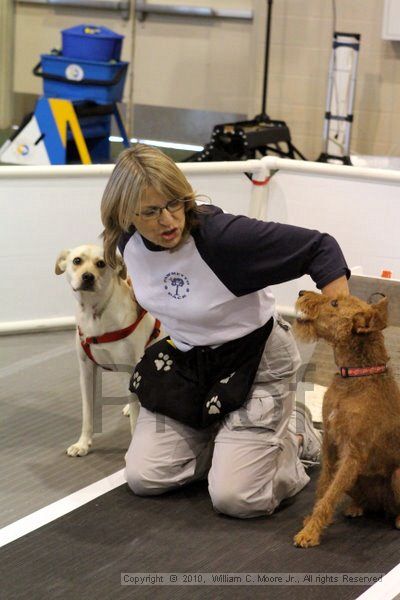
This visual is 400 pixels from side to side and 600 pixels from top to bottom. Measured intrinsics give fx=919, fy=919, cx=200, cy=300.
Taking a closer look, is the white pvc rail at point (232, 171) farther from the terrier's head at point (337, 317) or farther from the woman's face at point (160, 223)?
the terrier's head at point (337, 317)

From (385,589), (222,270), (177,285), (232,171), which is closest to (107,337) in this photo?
(177,285)

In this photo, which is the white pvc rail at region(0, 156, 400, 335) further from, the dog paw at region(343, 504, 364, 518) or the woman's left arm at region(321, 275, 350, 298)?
the dog paw at region(343, 504, 364, 518)

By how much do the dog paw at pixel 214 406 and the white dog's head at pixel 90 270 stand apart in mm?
568

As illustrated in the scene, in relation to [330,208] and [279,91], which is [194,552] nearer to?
[330,208]

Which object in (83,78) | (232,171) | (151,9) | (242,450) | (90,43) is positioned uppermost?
(151,9)

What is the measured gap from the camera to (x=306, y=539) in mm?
2549

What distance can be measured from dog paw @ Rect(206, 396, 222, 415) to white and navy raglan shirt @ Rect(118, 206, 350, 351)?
0.54 feet

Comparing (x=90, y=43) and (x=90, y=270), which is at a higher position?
(x=90, y=43)

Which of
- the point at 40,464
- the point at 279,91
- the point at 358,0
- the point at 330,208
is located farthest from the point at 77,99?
the point at 40,464

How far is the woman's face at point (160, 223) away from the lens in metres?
2.51

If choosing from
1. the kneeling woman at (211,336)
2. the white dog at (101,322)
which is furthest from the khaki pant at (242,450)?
the white dog at (101,322)

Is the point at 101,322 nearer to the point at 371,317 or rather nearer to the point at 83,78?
the point at 371,317

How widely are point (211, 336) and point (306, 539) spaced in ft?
2.12

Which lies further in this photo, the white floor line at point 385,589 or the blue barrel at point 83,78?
the blue barrel at point 83,78
